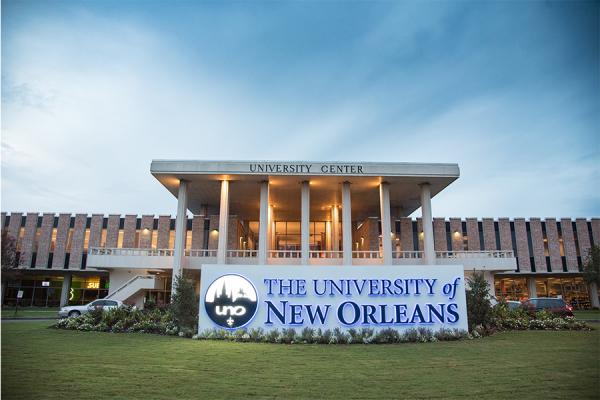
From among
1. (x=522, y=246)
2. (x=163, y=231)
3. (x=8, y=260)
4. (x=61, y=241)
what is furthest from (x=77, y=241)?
(x=522, y=246)

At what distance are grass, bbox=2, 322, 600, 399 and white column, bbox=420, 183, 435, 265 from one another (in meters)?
13.1

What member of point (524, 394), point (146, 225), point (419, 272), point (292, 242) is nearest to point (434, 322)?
point (419, 272)

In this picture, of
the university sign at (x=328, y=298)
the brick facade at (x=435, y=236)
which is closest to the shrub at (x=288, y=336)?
the university sign at (x=328, y=298)

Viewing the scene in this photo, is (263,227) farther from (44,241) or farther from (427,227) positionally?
(44,241)

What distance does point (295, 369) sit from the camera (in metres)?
10.3

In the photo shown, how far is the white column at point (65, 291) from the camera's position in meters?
44.6

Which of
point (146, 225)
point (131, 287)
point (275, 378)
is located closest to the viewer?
point (275, 378)

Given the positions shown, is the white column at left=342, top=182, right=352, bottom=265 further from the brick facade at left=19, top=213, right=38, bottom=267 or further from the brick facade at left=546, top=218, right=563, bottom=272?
the brick facade at left=19, top=213, right=38, bottom=267

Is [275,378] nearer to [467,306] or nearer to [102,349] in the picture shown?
[102,349]

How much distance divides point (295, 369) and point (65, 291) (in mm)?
42265

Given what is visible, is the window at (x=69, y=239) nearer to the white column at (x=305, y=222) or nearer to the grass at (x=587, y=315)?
the white column at (x=305, y=222)

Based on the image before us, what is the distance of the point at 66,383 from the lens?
832 cm

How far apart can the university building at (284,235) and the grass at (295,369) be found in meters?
14.1

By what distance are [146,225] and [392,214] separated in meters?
24.7
